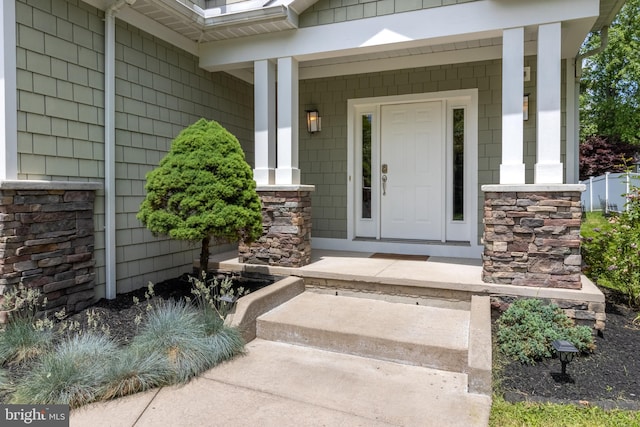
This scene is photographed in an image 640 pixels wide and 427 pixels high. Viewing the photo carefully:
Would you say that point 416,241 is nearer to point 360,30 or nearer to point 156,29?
point 360,30

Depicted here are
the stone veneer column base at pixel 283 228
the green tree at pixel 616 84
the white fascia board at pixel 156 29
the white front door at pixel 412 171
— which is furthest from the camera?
the green tree at pixel 616 84

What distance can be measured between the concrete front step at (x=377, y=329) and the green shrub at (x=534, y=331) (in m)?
0.30

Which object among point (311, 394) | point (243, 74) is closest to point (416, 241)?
point (243, 74)

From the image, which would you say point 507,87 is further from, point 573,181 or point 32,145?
point 32,145

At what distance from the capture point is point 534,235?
12.1ft

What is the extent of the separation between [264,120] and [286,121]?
0.90 feet

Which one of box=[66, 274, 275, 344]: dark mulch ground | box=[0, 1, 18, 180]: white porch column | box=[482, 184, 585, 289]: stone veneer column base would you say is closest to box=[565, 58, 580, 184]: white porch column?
box=[482, 184, 585, 289]: stone veneer column base

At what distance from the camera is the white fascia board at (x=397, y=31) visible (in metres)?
3.85

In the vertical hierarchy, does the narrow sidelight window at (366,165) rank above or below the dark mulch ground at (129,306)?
above

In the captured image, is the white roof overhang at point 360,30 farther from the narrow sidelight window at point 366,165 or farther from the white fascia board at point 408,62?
the narrow sidelight window at point 366,165

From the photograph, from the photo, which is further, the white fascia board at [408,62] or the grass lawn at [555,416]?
the white fascia board at [408,62]

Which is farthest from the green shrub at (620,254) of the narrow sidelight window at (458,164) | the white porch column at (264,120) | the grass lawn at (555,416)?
the white porch column at (264,120)

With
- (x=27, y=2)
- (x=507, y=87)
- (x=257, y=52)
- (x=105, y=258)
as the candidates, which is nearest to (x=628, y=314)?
(x=507, y=87)

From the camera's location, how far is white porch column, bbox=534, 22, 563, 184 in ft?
12.3
